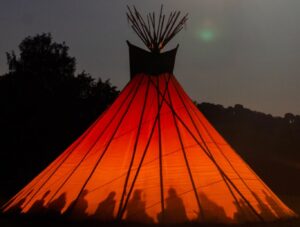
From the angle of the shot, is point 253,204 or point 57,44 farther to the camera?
point 57,44

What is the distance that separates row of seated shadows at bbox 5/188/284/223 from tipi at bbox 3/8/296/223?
0.04 feet

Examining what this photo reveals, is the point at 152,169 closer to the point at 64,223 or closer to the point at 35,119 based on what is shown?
the point at 64,223

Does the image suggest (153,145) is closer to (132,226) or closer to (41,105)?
(132,226)

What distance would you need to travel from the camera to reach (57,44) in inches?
832

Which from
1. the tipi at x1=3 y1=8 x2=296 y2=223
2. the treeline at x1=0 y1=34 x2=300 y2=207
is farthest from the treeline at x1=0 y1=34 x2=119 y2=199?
the tipi at x1=3 y1=8 x2=296 y2=223

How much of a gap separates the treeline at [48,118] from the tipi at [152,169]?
15.9 ft

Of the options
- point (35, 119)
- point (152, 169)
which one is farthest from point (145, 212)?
point (35, 119)

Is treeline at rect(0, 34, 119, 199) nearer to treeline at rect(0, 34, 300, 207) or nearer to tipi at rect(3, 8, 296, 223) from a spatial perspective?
treeline at rect(0, 34, 300, 207)

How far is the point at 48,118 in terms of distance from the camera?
14.1 metres

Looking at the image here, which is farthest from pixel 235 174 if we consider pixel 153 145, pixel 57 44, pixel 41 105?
pixel 57 44

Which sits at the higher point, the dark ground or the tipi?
the tipi

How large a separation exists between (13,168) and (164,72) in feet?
26.0

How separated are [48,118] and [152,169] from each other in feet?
30.1

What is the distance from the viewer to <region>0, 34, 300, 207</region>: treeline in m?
13.3
